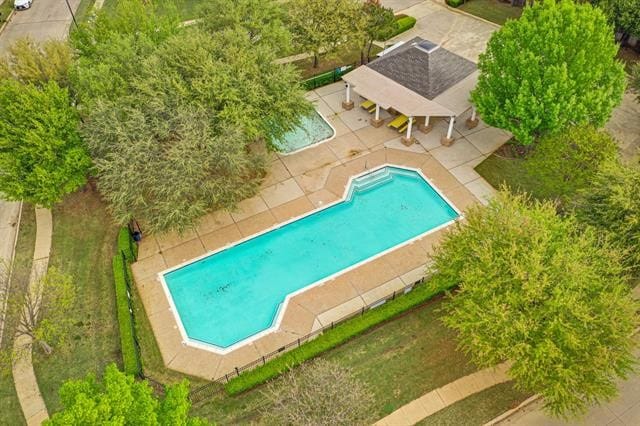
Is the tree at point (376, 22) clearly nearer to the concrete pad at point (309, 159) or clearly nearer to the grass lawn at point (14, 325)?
the concrete pad at point (309, 159)

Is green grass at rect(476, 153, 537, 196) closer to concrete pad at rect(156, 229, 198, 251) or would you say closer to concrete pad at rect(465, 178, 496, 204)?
concrete pad at rect(465, 178, 496, 204)

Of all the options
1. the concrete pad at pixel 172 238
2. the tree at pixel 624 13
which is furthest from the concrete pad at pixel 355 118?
the tree at pixel 624 13

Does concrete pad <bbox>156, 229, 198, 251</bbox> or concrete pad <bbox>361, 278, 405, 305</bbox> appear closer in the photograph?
concrete pad <bbox>361, 278, 405, 305</bbox>

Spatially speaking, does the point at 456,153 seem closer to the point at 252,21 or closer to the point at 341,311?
the point at 341,311

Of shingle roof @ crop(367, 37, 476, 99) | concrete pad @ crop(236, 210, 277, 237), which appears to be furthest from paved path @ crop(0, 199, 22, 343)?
shingle roof @ crop(367, 37, 476, 99)

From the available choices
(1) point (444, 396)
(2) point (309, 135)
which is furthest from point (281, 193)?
(1) point (444, 396)
